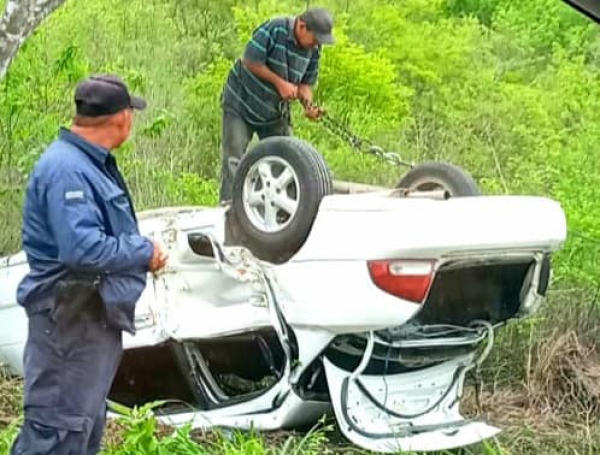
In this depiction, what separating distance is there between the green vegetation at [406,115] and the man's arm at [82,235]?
3.47 ft

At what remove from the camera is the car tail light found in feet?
17.8

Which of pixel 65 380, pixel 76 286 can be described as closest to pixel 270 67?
pixel 76 286

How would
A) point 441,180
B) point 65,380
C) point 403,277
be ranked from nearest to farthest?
1. point 65,380
2. point 403,277
3. point 441,180

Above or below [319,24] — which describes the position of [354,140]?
below

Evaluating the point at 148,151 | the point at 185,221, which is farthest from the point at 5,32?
the point at 148,151

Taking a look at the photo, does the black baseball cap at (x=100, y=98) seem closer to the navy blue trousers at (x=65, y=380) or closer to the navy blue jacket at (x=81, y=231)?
the navy blue jacket at (x=81, y=231)

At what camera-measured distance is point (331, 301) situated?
5605 millimetres

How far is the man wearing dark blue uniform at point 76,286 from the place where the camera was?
436cm

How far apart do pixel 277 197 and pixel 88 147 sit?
1.72 meters

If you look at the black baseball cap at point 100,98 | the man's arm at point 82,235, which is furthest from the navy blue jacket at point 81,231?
the black baseball cap at point 100,98

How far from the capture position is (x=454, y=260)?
5590 millimetres

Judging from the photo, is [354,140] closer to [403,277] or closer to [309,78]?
[309,78]

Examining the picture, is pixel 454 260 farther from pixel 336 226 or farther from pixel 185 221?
pixel 185 221

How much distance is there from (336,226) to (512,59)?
12157 millimetres
